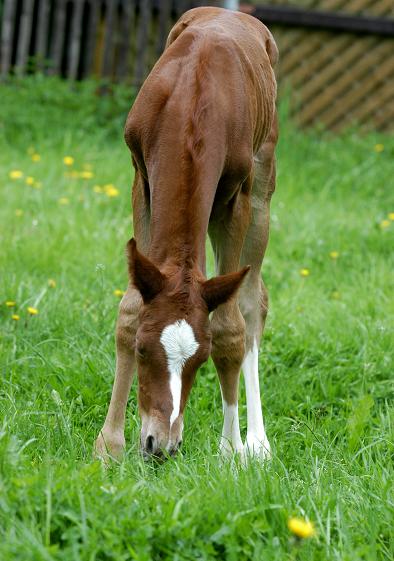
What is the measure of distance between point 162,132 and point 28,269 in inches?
89.3

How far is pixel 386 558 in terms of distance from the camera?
3248mm

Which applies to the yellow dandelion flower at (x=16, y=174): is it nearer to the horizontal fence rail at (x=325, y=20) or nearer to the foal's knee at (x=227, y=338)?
the horizontal fence rail at (x=325, y=20)

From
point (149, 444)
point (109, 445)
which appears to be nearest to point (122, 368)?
point (109, 445)

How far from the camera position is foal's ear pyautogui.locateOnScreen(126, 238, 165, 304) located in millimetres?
3398

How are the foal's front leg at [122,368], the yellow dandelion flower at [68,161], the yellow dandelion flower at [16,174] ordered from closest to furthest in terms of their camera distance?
the foal's front leg at [122,368], the yellow dandelion flower at [16,174], the yellow dandelion flower at [68,161]

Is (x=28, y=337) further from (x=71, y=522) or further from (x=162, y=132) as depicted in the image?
(x=71, y=522)

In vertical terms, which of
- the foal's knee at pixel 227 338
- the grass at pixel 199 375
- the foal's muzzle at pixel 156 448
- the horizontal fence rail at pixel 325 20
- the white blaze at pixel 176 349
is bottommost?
the grass at pixel 199 375

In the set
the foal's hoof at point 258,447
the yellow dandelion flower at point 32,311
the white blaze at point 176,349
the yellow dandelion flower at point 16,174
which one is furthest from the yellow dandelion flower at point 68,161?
the white blaze at point 176,349

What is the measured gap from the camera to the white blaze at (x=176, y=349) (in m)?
3.42

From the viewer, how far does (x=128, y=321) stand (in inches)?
164

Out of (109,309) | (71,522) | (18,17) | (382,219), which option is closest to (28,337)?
(109,309)

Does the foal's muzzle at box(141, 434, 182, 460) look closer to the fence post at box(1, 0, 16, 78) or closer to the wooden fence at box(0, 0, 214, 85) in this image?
the wooden fence at box(0, 0, 214, 85)

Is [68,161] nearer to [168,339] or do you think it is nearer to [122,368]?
[122,368]

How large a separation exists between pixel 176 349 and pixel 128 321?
0.77 metres
